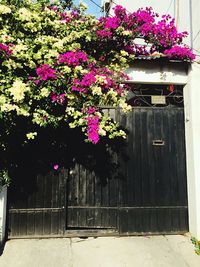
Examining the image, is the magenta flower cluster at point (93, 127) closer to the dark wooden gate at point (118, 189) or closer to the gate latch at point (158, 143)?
the dark wooden gate at point (118, 189)

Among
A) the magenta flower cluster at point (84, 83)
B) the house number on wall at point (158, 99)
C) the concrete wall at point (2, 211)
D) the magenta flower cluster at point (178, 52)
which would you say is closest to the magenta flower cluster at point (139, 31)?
the magenta flower cluster at point (178, 52)

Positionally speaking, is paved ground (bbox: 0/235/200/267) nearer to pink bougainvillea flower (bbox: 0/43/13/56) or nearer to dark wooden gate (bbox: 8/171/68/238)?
dark wooden gate (bbox: 8/171/68/238)

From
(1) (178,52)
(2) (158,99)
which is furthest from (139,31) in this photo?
(2) (158,99)

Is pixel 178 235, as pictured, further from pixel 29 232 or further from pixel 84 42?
pixel 84 42

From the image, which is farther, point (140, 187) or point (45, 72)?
point (140, 187)

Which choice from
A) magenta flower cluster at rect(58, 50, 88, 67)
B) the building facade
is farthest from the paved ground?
magenta flower cluster at rect(58, 50, 88, 67)

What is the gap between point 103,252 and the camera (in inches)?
185

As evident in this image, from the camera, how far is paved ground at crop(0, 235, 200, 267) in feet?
14.1

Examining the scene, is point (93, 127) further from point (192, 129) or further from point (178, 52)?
point (178, 52)

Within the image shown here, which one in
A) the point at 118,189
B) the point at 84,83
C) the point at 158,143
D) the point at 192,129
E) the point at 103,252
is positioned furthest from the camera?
the point at 158,143

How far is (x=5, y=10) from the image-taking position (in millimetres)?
4117

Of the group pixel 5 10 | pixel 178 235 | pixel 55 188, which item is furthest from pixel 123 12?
pixel 178 235

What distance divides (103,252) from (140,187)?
158cm

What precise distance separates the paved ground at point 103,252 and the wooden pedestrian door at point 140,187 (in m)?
0.32
